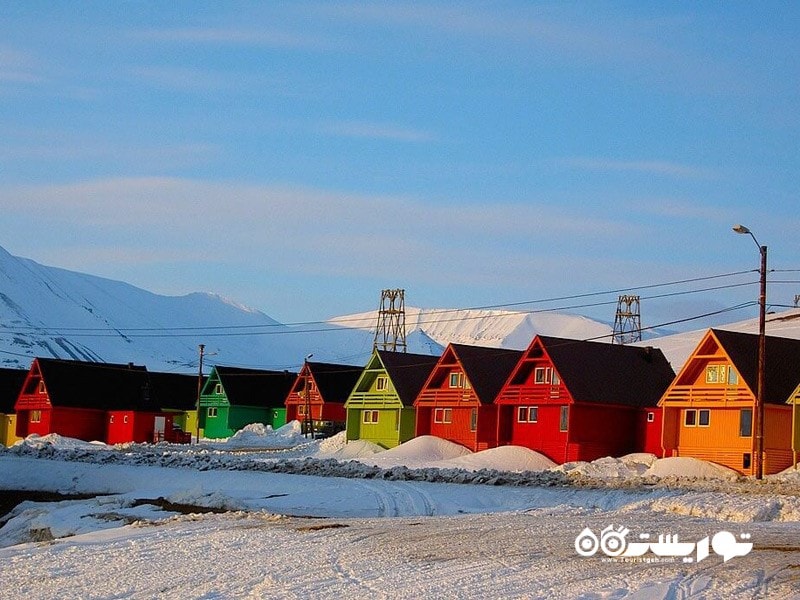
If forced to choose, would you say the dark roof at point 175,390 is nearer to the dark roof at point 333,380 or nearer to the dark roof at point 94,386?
the dark roof at point 94,386

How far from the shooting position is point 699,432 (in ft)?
159

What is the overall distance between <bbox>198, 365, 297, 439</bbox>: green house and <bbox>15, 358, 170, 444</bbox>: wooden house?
846cm

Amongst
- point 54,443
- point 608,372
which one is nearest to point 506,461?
point 608,372

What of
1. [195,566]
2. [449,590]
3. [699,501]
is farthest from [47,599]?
[699,501]

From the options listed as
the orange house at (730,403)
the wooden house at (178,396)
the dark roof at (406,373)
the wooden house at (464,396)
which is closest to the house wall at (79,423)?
the wooden house at (178,396)

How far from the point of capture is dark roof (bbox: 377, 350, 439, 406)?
64.6 meters

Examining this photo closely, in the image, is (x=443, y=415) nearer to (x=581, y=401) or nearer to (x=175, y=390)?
(x=581, y=401)

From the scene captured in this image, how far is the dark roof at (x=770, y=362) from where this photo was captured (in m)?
46.3

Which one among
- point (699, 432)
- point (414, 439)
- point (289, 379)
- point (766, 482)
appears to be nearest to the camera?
point (766, 482)

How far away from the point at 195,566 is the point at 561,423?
36083 mm

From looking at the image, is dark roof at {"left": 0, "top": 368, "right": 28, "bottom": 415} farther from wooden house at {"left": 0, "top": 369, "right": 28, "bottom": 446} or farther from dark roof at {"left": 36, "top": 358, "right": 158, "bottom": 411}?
dark roof at {"left": 36, "top": 358, "right": 158, "bottom": 411}

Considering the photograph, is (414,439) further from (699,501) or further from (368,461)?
(699,501)

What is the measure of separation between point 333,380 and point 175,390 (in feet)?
53.8
